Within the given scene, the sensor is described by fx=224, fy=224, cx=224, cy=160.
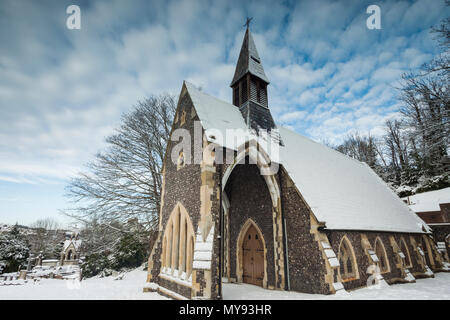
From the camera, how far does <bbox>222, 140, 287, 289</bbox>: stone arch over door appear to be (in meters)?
8.67

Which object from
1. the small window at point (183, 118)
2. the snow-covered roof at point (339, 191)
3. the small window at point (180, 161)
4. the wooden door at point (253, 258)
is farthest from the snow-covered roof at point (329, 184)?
the wooden door at point (253, 258)

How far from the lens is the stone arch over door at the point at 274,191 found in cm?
867

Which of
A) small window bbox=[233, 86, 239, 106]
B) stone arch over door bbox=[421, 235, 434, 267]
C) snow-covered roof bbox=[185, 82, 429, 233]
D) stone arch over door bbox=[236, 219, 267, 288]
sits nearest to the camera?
snow-covered roof bbox=[185, 82, 429, 233]

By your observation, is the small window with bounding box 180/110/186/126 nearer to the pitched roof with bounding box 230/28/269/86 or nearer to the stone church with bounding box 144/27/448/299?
the stone church with bounding box 144/27/448/299

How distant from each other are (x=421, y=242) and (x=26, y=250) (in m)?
26.5

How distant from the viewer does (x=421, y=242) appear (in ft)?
45.5

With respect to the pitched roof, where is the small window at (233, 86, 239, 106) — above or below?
below

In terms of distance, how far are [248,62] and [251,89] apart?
190 centimetres

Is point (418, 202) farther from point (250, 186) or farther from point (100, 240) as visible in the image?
point (100, 240)

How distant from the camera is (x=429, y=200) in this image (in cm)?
2148

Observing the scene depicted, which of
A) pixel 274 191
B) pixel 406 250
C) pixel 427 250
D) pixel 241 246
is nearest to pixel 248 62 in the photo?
pixel 274 191

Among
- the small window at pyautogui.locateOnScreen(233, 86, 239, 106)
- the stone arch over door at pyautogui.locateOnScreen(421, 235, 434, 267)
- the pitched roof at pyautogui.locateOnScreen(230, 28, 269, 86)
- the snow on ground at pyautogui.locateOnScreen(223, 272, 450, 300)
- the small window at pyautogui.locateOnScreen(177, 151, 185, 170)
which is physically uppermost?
the pitched roof at pyautogui.locateOnScreen(230, 28, 269, 86)

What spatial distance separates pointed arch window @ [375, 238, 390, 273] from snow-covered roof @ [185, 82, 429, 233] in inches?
29.7

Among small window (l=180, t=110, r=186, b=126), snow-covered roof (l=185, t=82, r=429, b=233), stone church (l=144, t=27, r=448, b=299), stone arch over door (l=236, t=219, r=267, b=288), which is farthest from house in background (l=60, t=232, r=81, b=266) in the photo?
snow-covered roof (l=185, t=82, r=429, b=233)
